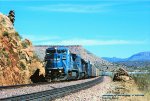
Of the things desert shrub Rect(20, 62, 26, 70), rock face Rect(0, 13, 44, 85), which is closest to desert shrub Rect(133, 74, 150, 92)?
rock face Rect(0, 13, 44, 85)

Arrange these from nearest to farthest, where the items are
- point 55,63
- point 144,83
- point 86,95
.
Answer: point 86,95 < point 55,63 < point 144,83

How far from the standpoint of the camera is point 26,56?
1937 inches

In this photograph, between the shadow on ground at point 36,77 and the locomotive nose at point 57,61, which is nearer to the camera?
the locomotive nose at point 57,61

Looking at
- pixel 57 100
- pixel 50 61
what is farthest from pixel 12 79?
pixel 57 100

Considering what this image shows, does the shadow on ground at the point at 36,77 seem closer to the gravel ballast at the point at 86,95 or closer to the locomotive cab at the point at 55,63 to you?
the locomotive cab at the point at 55,63

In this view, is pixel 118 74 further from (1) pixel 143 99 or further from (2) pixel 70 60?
(1) pixel 143 99

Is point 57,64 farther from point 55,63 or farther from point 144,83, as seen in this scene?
point 144,83

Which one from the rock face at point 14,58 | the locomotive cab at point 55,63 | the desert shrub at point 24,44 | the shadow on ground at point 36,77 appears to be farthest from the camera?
the desert shrub at point 24,44

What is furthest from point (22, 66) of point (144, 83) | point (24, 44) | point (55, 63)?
point (144, 83)

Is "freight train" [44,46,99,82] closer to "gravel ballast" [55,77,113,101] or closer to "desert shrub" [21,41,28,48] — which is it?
"desert shrub" [21,41,28,48]

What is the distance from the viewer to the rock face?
135 ft

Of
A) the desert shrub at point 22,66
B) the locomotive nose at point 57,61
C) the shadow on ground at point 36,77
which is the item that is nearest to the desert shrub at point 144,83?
the locomotive nose at point 57,61

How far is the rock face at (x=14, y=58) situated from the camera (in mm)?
41156

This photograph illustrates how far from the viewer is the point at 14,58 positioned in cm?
4506
